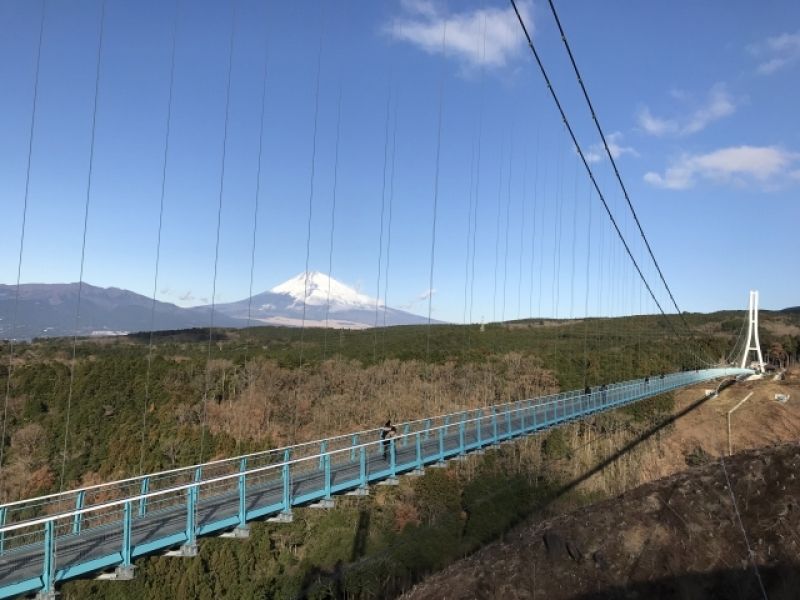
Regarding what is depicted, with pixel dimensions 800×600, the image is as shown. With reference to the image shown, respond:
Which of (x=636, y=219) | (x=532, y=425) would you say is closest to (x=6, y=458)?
(x=532, y=425)

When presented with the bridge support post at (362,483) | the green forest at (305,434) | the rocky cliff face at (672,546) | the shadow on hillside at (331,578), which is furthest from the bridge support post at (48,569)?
the shadow on hillside at (331,578)

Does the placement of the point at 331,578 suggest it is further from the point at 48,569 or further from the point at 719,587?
the point at 48,569

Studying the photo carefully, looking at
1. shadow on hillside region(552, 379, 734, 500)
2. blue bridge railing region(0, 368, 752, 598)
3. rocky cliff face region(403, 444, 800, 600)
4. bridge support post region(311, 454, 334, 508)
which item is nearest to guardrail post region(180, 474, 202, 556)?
blue bridge railing region(0, 368, 752, 598)

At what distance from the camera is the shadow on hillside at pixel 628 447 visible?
4196 centimetres

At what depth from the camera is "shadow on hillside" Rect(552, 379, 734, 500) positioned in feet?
138

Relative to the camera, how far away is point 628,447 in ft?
153

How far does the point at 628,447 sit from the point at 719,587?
37.1 metres

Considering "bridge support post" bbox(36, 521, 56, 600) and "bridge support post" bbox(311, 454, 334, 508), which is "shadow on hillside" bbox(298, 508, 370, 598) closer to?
"bridge support post" bbox(311, 454, 334, 508)

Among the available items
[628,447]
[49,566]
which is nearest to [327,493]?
[49,566]

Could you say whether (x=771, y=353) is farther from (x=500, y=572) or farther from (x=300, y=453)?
(x=500, y=572)

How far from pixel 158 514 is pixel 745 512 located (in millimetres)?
11490

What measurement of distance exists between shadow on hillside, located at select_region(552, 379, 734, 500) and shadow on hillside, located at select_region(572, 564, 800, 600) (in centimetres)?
2922

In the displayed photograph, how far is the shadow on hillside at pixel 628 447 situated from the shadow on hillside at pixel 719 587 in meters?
29.2

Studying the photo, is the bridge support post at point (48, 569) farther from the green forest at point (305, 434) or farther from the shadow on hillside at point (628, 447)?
the shadow on hillside at point (628, 447)
